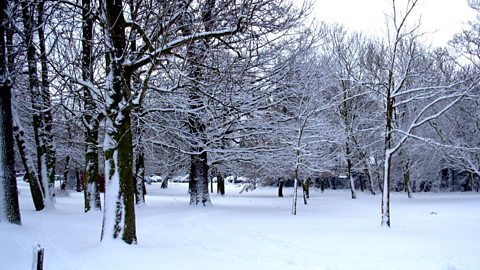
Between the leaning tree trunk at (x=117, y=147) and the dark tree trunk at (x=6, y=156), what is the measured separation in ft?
12.3

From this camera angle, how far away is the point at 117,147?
305 inches

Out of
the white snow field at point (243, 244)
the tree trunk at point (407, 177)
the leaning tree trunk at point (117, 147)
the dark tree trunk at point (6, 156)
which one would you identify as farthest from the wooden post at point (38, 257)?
the tree trunk at point (407, 177)

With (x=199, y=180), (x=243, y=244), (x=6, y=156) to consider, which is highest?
(x=6, y=156)

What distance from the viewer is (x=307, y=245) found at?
27.5ft

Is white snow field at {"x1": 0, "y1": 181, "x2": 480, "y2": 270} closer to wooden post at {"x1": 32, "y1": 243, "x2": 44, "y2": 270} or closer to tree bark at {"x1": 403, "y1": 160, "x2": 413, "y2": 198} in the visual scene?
wooden post at {"x1": 32, "y1": 243, "x2": 44, "y2": 270}

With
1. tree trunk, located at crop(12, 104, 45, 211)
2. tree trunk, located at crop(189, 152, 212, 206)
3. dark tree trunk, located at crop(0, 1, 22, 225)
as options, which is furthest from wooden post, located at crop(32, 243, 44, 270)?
tree trunk, located at crop(189, 152, 212, 206)

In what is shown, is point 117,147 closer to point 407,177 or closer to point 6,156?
point 6,156

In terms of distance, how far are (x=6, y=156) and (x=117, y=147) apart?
419cm

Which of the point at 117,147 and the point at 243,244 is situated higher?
the point at 117,147

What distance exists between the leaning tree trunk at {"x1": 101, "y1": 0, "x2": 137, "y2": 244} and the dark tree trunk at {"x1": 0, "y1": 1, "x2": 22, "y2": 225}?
3.75 meters

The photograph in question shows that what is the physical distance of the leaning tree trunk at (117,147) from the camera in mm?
7613

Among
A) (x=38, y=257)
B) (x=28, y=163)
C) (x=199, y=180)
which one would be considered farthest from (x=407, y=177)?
(x=38, y=257)

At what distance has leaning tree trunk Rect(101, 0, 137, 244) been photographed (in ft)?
25.0

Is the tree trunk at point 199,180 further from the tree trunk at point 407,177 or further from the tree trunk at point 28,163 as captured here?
the tree trunk at point 407,177
